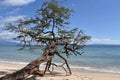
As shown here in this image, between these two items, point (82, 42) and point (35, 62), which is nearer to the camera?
point (35, 62)

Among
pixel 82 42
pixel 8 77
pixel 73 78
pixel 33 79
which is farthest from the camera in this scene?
pixel 82 42

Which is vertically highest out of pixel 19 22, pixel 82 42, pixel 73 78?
pixel 19 22

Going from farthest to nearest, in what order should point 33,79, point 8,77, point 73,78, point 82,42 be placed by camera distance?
→ point 82,42 < point 73,78 < point 33,79 < point 8,77

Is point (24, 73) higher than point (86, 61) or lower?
lower

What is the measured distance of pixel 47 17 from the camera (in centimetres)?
1755

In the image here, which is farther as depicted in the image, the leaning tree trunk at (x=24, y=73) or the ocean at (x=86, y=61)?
the ocean at (x=86, y=61)

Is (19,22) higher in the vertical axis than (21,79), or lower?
higher

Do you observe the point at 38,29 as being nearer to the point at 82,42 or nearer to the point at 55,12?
the point at 55,12

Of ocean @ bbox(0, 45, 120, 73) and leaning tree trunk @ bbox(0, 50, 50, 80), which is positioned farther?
ocean @ bbox(0, 45, 120, 73)

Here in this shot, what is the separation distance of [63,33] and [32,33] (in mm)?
1952

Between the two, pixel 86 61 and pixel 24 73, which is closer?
pixel 24 73

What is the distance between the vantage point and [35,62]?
12.9m

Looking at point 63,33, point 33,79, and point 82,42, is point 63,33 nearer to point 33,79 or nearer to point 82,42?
point 82,42

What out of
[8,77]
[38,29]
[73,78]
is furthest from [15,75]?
[38,29]
